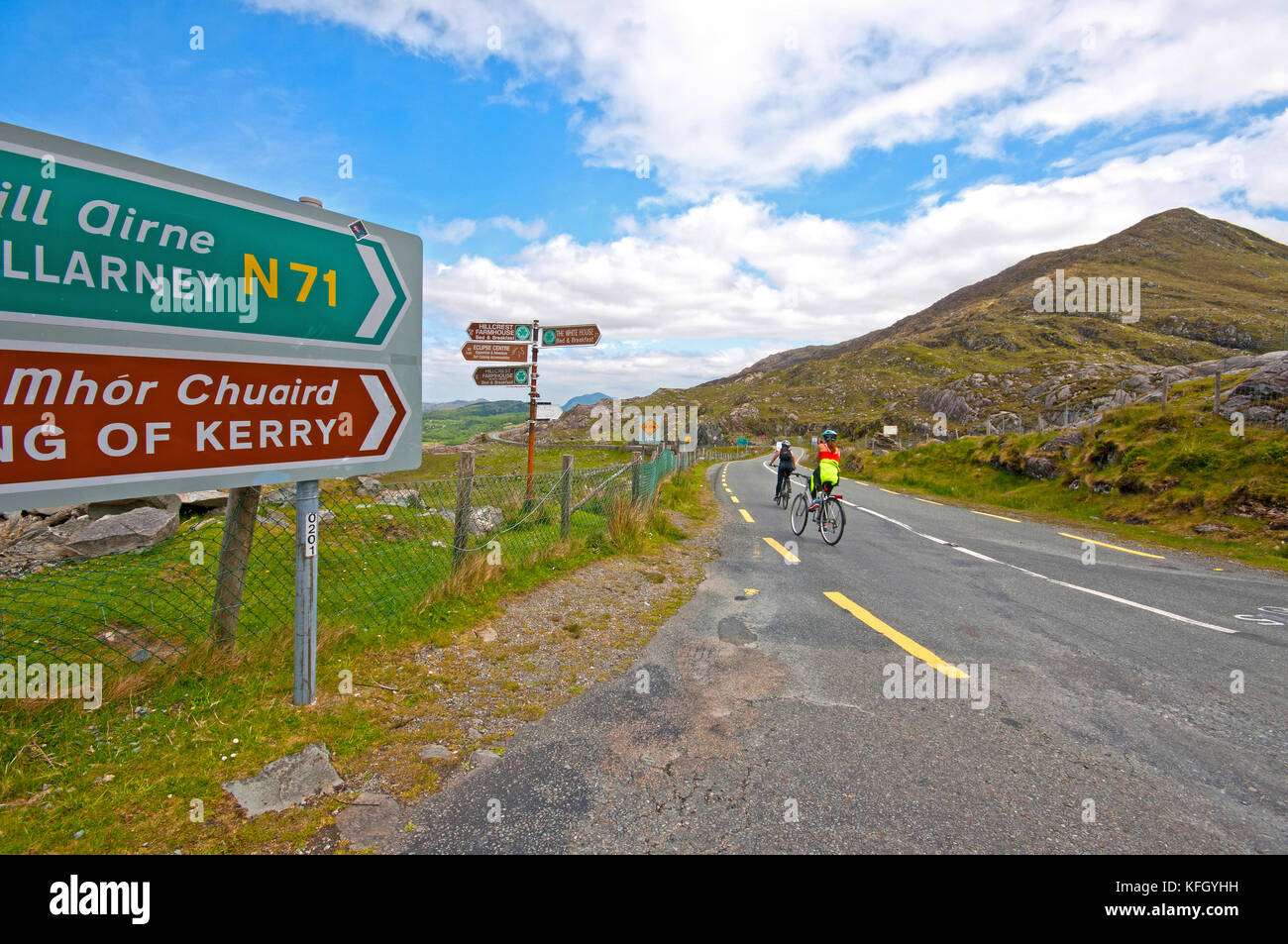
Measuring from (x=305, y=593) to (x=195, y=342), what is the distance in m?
1.64

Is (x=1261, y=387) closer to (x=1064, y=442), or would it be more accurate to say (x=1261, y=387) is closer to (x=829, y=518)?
(x=1064, y=442)

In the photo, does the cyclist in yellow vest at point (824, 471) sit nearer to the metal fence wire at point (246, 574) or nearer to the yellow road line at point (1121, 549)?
the metal fence wire at point (246, 574)

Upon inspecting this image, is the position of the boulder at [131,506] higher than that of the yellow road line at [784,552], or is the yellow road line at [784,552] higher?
the boulder at [131,506]

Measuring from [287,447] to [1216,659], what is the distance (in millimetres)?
7580

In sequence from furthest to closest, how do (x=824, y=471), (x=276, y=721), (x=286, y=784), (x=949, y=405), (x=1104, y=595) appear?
(x=949, y=405)
(x=824, y=471)
(x=1104, y=595)
(x=276, y=721)
(x=286, y=784)

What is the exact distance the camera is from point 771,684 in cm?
398

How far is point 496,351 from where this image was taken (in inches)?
443

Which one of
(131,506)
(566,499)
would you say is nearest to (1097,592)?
(566,499)

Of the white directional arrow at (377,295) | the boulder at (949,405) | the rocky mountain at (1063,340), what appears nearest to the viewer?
the white directional arrow at (377,295)

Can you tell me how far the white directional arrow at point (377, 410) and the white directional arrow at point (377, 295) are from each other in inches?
12.7

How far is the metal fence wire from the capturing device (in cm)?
374

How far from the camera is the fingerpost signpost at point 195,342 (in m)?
2.40

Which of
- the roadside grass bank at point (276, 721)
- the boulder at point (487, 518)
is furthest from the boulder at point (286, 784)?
the boulder at point (487, 518)
